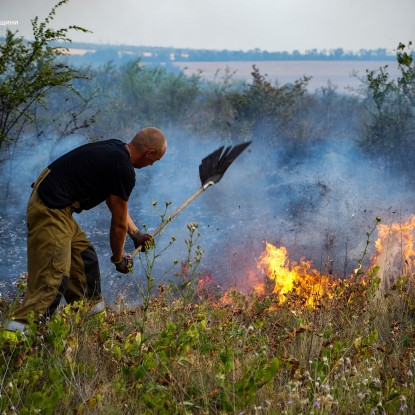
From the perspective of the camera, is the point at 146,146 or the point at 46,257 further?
the point at 146,146

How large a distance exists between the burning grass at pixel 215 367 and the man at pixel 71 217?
0.24 meters

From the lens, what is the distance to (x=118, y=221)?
4.23 metres

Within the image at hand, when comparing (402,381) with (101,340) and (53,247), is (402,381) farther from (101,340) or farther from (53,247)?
(53,247)

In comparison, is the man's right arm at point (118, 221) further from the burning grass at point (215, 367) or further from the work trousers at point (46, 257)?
the burning grass at point (215, 367)

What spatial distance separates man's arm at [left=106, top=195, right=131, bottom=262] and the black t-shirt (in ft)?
0.16

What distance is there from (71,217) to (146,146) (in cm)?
72

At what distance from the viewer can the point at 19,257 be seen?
8578 millimetres

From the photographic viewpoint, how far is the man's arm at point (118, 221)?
4.18m

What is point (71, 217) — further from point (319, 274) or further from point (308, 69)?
point (308, 69)

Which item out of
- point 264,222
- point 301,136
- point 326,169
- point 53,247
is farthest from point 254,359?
point 301,136

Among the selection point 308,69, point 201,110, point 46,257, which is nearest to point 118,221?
point 46,257

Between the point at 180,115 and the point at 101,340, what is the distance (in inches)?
507

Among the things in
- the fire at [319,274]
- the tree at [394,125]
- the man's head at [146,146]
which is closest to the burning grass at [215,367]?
the fire at [319,274]

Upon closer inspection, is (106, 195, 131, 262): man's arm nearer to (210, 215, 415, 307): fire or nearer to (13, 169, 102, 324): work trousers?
(13, 169, 102, 324): work trousers
